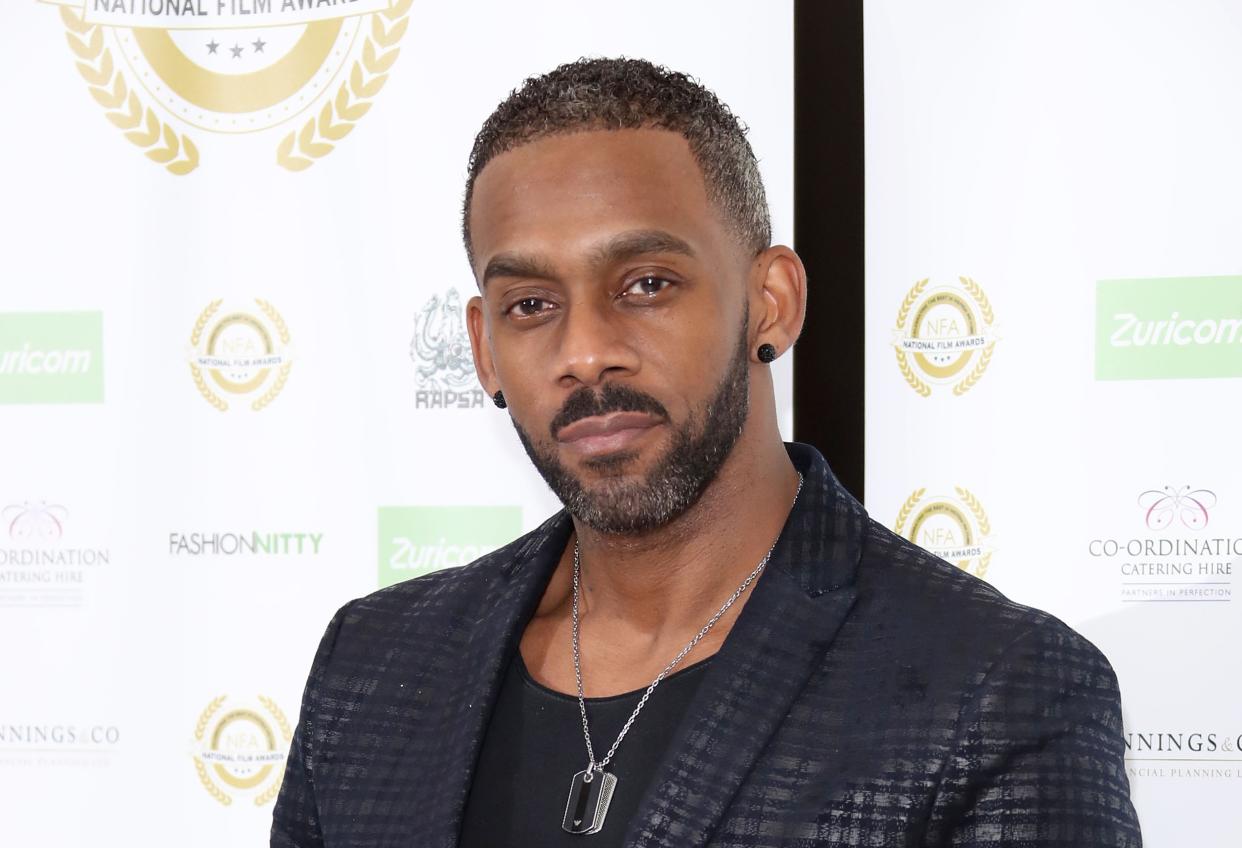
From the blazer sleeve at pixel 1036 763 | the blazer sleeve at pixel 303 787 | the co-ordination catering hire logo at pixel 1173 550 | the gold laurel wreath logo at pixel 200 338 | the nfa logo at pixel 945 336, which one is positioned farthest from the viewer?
the gold laurel wreath logo at pixel 200 338

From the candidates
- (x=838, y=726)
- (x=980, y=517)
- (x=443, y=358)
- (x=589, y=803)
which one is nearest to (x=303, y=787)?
(x=589, y=803)

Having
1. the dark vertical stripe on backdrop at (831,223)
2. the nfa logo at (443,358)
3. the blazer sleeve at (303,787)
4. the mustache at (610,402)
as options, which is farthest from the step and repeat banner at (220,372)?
the mustache at (610,402)

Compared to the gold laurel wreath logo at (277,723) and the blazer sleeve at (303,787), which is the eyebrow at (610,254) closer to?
the blazer sleeve at (303,787)

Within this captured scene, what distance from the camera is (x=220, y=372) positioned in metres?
2.78

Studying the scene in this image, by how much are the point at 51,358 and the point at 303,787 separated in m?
1.49

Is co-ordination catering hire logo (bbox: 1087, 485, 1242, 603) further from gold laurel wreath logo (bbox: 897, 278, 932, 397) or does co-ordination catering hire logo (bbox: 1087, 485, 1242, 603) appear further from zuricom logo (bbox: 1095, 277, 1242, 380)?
gold laurel wreath logo (bbox: 897, 278, 932, 397)

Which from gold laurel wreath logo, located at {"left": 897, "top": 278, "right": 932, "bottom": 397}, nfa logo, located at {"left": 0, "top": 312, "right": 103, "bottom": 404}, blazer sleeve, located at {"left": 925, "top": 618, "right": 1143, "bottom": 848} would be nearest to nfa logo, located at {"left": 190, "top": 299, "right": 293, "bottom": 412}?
nfa logo, located at {"left": 0, "top": 312, "right": 103, "bottom": 404}

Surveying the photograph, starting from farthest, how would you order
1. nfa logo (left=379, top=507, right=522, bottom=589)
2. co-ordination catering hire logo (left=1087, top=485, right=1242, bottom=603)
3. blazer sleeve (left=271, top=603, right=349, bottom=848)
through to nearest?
nfa logo (left=379, top=507, right=522, bottom=589)
co-ordination catering hire logo (left=1087, top=485, right=1242, bottom=603)
blazer sleeve (left=271, top=603, right=349, bottom=848)

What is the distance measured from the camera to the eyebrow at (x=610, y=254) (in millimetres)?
1525

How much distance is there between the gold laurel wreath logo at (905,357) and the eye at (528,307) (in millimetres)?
1157

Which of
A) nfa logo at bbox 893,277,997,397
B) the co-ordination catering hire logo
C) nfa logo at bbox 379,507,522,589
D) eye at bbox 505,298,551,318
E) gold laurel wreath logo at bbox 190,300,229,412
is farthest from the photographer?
gold laurel wreath logo at bbox 190,300,229,412

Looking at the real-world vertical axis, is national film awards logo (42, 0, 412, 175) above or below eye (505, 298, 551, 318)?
above

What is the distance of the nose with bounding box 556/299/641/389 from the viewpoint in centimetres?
150

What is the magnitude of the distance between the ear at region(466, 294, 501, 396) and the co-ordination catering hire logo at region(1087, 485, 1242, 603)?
1294 millimetres
